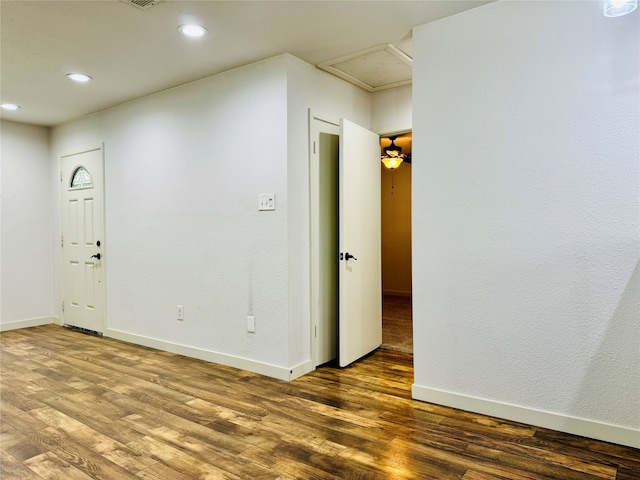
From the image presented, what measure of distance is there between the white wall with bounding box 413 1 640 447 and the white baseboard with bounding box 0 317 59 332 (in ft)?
15.9

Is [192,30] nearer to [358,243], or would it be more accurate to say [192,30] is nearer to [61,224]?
[358,243]

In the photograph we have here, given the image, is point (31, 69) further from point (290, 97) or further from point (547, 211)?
point (547, 211)

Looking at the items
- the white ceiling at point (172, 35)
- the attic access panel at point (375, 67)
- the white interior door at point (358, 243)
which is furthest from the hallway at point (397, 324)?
the white ceiling at point (172, 35)

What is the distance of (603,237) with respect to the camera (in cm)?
218

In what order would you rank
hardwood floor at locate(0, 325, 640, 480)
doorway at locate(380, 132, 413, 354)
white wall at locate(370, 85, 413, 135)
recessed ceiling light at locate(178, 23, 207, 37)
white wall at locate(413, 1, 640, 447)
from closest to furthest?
1. hardwood floor at locate(0, 325, 640, 480)
2. white wall at locate(413, 1, 640, 447)
3. recessed ceiling light at locate(178, 23, 207, 37)
4. white wall at locate(370, 85, 413, 135)
5. doorway at locate(380, 132, 413, 354)

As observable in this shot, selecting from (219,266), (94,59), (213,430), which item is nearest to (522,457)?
(213,430)

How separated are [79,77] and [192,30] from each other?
1462 mm

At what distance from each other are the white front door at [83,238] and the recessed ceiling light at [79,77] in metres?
1.10

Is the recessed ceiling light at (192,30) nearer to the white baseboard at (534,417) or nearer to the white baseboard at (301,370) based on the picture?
the white baseboard at (301,370)

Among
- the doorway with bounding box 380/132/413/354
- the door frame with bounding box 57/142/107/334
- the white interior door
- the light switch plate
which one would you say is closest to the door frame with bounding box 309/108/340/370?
the white interior door

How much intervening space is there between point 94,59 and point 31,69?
23.9 inches

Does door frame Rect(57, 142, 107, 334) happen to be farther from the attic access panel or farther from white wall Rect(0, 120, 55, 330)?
the attic access panel

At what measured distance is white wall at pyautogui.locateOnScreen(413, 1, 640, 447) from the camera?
7.03 ft

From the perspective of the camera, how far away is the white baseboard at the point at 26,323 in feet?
16.4
